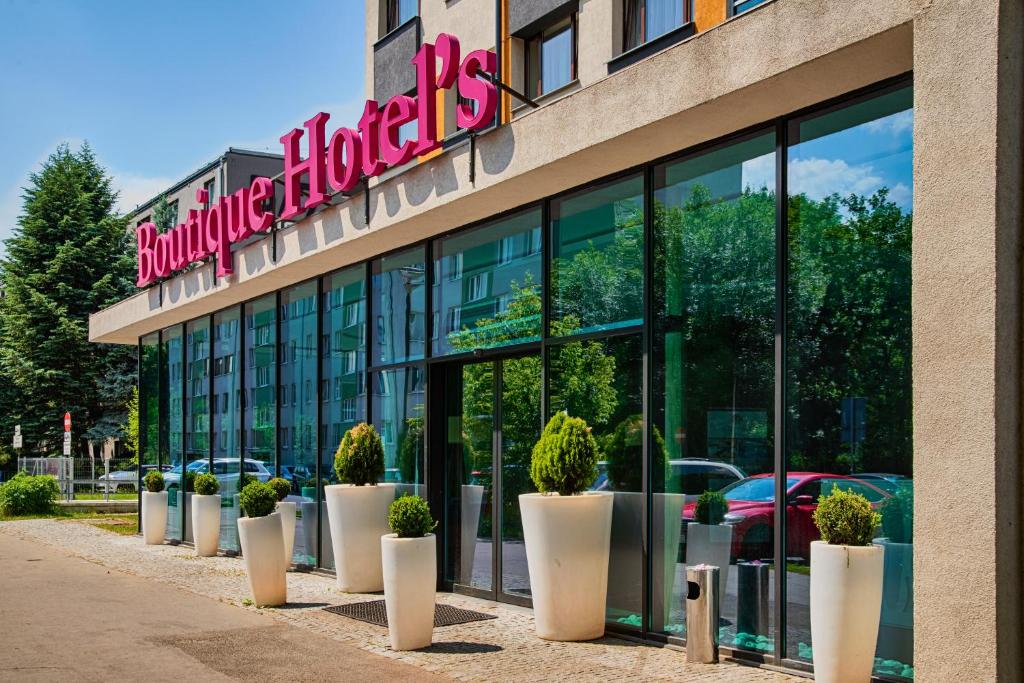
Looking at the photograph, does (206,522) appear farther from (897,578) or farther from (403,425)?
(897,578)

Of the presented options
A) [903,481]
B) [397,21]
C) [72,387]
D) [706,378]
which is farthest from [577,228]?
[72,387]

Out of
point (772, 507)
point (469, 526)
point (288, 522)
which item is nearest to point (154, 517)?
point (288, 522)

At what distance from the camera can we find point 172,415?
22172mm

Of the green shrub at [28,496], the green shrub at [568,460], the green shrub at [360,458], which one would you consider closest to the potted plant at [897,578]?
the green shrub at [568,460]

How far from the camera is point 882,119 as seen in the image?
8.07 metres

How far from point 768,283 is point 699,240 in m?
0.90

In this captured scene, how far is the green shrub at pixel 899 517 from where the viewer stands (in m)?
7.59

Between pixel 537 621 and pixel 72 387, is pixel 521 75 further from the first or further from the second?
pixel 72 387

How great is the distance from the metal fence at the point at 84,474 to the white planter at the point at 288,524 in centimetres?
2119

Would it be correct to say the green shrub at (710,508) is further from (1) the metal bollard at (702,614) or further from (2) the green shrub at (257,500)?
(2) the green shrub at (257,500)

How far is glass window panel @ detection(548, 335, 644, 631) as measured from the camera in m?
9.95

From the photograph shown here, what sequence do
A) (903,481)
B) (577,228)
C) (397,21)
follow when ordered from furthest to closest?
(397,21) < (577,228) < (903,481)

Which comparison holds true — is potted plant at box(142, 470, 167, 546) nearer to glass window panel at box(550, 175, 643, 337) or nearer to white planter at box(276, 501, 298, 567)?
white planter at box(276, 501, 298, 567)

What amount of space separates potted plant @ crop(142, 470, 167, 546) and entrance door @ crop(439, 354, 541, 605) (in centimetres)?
927
